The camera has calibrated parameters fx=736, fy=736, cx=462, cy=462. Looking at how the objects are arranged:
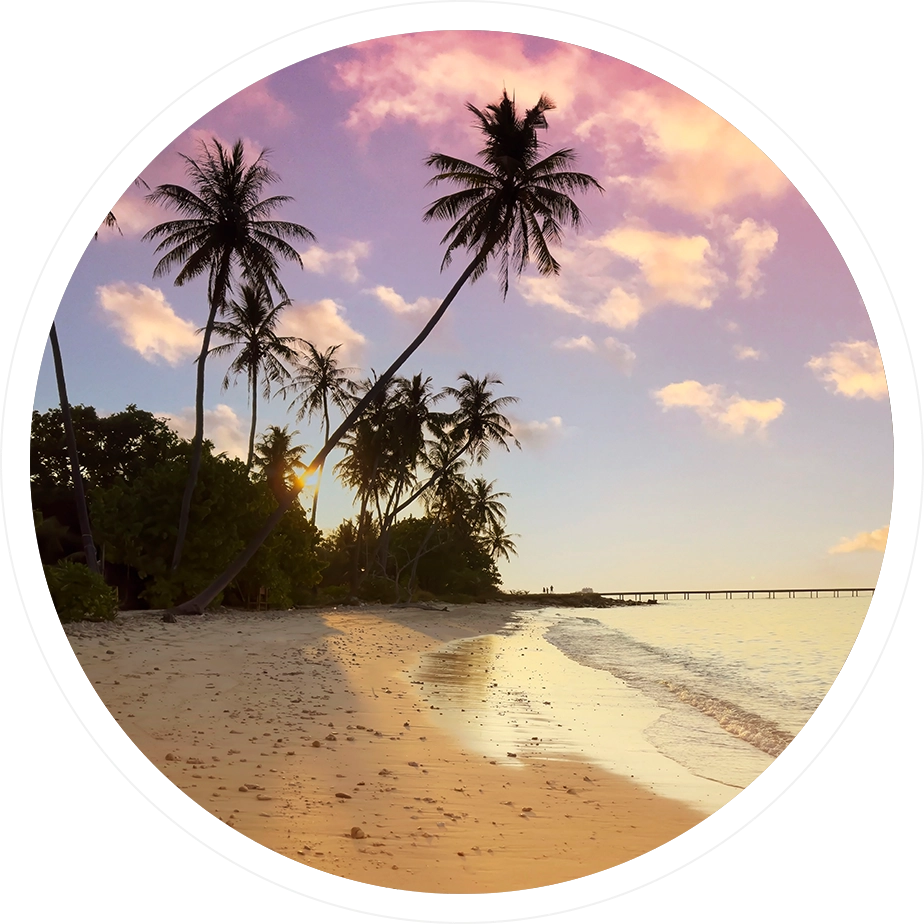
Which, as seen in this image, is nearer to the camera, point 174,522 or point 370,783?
point 370,783

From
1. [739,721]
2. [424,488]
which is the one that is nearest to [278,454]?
[424,488]

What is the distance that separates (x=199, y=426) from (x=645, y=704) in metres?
13.5

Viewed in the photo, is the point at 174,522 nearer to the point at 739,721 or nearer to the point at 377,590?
the point at 739,721

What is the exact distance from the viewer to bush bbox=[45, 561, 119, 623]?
11445 millimetres

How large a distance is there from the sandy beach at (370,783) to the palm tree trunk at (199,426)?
9729 millimetres

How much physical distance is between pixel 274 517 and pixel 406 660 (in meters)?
5.64

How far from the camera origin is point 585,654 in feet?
55.1

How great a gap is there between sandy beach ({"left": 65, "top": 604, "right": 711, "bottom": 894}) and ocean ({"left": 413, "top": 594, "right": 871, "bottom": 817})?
12.9 inches

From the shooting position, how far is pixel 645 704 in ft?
30.6

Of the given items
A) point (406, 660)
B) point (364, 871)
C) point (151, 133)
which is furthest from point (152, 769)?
point (406, 660)

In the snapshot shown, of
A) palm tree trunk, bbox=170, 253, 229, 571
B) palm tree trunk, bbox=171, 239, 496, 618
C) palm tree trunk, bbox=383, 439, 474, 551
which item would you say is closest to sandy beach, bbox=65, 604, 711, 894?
palm tree trunk, bbox=171, 239, 496, 618

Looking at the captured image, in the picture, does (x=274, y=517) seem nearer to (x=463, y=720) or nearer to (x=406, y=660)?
(x=406, y=660)

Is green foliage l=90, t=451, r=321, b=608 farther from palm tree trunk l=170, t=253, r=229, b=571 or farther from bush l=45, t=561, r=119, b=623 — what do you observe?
bush l=45, t=561, r=119, b=623

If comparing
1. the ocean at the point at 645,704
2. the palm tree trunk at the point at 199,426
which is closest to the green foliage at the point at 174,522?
the palm tree trunk at the point at 199,426
